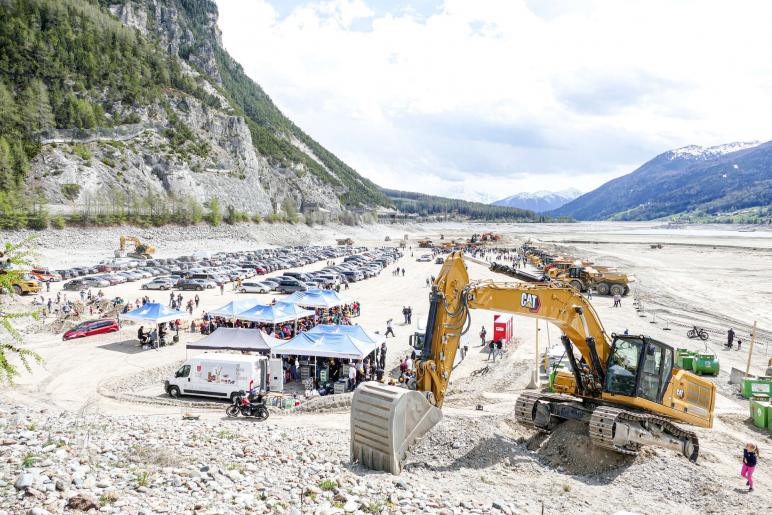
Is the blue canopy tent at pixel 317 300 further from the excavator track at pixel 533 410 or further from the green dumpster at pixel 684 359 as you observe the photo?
the excavator track at pixel 533 410

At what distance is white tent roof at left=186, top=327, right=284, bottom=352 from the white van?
2159 millimetres

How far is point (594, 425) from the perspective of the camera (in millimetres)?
10211

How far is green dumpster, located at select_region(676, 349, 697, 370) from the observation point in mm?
21828

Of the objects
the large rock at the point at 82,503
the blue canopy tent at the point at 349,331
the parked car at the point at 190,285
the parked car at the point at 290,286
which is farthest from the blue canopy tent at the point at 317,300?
the large rock at the point at 82,503

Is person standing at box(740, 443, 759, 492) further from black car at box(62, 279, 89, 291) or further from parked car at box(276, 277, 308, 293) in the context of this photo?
black car at box(62, 279, 89, 291)

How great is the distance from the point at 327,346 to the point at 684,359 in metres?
15.6

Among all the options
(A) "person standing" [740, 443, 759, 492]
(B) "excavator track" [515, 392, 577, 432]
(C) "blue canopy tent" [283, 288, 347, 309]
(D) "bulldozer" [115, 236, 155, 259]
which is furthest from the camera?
(D) "bulldozer" [115, 236, 155, 259]

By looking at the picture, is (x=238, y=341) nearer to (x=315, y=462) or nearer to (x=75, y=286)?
(x=315, y=462)

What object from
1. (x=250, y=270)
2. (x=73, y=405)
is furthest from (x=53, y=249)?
(x=73, y=405)

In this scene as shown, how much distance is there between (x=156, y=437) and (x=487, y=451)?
22.6 feet

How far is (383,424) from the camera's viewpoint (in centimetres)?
927

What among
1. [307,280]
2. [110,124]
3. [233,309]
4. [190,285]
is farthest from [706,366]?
[110,124]

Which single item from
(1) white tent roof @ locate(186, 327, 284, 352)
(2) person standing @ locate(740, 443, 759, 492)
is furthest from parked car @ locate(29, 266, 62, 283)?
(2) person standing @ locate(740, 443, 759, 492)

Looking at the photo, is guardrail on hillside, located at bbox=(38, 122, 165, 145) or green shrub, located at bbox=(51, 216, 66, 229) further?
guardrail on hillside, located at bbox=(38, 122, 165, 145)
